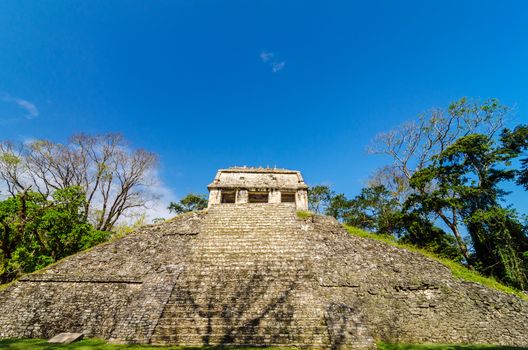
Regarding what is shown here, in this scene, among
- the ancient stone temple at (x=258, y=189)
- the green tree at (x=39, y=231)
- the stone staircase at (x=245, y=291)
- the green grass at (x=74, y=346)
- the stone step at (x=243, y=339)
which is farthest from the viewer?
the ancient stone temple at (x=258, y=189)

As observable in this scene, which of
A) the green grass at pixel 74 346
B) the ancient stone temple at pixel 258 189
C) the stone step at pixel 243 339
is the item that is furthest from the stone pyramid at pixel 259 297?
the ancient stone temple at pixel 258 189

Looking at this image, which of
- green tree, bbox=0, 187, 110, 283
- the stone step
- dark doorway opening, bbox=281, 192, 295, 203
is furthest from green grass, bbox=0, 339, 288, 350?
dark doorway opening, bbox=281, 192, 295, 203

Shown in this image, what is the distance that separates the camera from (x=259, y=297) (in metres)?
7.21

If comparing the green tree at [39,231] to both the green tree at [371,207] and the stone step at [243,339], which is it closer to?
the stone step at [243,339]

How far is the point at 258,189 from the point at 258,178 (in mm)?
1842

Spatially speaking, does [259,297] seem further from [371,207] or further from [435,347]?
[371,207]

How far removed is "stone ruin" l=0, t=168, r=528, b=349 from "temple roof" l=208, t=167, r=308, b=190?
7.27 m

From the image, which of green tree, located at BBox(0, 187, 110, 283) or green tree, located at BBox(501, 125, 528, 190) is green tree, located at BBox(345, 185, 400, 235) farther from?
green tree, located at BBox(0, 187, 110, 283)

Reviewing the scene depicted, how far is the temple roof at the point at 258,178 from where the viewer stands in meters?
17.3

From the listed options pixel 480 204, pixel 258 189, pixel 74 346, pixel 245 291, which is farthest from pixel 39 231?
pixel 480 204

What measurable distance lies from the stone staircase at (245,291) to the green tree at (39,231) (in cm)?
638

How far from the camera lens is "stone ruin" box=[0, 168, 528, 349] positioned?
630 cm

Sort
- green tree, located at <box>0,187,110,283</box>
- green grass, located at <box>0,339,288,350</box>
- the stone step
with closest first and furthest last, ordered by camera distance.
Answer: green grass, located at <box>0,339,288,350</box> → the stone step → green tree, located at <box>0,187,110,283</box>

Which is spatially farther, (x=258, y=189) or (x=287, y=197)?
(x=287, y=197)
